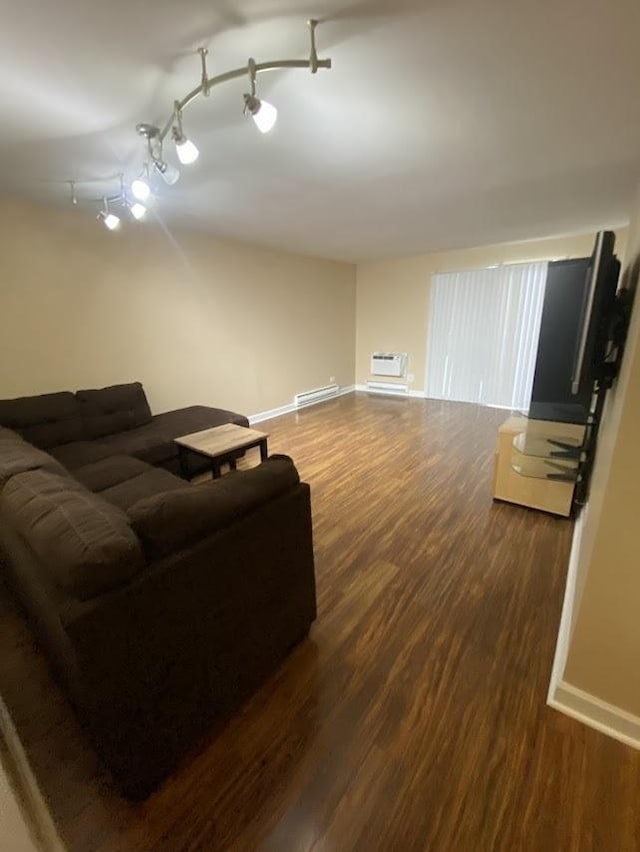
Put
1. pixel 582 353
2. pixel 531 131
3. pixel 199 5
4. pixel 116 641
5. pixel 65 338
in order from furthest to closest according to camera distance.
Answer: pixel 65 338, pixel 531 131, pixel 582 353, pixel 199 5, pixel 116 641

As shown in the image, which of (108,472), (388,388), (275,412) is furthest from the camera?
(388,388)

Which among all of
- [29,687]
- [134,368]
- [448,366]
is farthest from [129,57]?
[448,366]

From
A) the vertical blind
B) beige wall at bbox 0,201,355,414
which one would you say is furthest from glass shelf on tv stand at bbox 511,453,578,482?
beige wall at bbox 0,201,355,414

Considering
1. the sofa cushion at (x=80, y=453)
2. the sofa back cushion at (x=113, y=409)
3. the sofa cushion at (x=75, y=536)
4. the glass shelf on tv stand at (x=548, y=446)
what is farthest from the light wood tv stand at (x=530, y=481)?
the sofa back cushion at (x=113, y=409)

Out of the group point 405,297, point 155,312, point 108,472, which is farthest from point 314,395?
point 108,472

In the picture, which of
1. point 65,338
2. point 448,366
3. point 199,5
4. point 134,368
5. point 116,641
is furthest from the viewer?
point 448,366

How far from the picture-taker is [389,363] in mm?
6242

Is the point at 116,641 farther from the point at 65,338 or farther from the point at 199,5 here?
the point at 65,338

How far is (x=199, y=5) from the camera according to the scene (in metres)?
1.06

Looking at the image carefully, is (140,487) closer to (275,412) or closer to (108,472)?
(108,472)

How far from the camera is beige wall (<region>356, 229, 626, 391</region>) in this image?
505 centimetres

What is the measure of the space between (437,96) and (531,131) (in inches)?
26.2

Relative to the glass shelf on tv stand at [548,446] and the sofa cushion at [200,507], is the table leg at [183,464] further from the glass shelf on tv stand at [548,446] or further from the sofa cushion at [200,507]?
the glass shelf on tv stand at [548,446]

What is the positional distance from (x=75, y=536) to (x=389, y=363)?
18.9 feet
